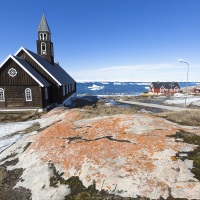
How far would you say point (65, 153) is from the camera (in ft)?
29.1

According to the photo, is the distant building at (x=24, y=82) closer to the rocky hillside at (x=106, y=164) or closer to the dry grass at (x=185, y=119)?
the rocky hillside at (x=106, y=164)

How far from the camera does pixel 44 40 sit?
35.0 meters

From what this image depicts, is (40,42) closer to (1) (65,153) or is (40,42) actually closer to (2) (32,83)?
(2) (32,83)

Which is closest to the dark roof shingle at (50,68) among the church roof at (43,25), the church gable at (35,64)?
the church gable at (35,64)

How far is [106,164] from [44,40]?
108 feet

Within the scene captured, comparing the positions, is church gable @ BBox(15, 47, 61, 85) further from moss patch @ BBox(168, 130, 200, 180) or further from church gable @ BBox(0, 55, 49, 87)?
moss patch @ BBox(168, 130, 200, 180)

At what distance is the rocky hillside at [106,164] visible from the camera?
606 centimetres

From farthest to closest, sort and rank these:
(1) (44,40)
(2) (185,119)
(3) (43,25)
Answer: (3) (43,25) → (1) (44,40) → (2) (185,119)

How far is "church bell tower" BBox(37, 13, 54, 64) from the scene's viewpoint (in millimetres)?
34875

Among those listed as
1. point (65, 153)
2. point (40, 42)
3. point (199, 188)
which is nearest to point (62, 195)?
point (65, 153)

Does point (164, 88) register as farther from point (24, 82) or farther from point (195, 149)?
point (195, 149)

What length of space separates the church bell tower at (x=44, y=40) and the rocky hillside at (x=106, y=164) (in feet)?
92.2

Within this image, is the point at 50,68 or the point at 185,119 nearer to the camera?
the point at 185,119

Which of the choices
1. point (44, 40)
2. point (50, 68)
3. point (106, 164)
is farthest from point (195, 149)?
point (44, 40)
